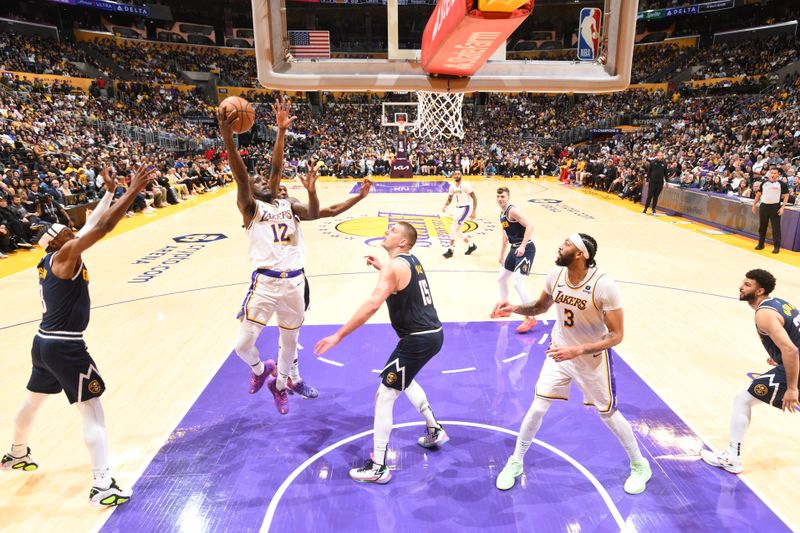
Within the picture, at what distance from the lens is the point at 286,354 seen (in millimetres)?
4832

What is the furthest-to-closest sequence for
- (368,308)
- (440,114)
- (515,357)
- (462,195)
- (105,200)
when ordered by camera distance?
1. (440,114)
2. (462,195)
3. (515,357)
4. (105,200)
5. (368,308)

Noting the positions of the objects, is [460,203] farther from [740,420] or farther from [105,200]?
[105,200]

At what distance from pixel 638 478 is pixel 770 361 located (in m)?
1.38

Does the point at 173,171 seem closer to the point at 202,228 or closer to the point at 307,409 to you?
the point at 202,228

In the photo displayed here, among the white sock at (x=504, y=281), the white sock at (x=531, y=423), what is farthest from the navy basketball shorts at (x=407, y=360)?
the white sock at (x=504, y=281)

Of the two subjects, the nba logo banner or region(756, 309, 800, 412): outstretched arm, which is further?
the nba logo banner

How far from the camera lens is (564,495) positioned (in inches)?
148

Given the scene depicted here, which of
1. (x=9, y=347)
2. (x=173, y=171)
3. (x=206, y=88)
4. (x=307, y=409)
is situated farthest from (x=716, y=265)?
(x=206, y=88)

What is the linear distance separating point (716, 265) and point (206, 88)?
38.9m

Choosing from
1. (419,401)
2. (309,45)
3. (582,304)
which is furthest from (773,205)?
(419,401)

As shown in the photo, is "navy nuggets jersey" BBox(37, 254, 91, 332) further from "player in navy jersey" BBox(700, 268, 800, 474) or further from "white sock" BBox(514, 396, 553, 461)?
"player in navy jersey" BBox(700, 268, 800, 474)

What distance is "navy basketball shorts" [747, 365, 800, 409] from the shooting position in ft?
12.2

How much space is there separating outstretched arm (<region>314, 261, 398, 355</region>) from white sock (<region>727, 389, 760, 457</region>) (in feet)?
9.46

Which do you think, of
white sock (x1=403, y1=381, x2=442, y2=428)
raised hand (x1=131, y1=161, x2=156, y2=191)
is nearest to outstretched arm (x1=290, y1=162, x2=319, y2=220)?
raised hand (x1=131, y1=161, x2=156, y2=191)
